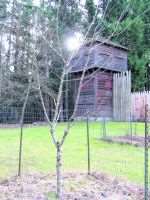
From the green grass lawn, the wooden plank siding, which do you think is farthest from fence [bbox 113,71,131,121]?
the green grass lawn

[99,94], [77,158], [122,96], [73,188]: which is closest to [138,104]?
[122,96]

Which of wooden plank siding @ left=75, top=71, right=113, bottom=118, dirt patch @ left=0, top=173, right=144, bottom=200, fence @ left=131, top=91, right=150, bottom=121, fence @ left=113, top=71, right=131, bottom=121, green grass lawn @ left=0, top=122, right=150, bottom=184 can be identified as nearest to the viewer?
dirt patch @ left=0, top=173, right=144, bottom=200

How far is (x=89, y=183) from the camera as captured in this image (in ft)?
14.9

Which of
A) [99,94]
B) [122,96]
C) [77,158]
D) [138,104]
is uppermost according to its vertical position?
[99,94]

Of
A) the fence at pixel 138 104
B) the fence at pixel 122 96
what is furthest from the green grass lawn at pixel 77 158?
the fence at pixel 122 96

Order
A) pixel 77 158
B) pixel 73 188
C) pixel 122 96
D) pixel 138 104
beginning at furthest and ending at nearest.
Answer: pixel 122 96
pixel 138 104
pixel 77 158
pixel 73 188

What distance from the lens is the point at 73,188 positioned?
4293 mm

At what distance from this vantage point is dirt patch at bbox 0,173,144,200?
396cm

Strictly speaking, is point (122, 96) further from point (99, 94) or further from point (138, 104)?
point (99, 94)

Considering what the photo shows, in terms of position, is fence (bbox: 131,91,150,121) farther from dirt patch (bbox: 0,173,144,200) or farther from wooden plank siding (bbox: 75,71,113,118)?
dirt patch (bbox: 0,173,144,200)

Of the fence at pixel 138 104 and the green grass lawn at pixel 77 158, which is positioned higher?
the fence at pixel 138 104

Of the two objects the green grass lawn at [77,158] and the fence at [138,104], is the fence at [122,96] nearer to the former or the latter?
the fence at [138,104]

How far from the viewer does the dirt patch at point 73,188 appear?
13.0ft

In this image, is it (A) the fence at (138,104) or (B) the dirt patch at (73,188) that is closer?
(B) the dirt patch at (73,188)
